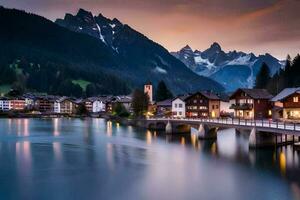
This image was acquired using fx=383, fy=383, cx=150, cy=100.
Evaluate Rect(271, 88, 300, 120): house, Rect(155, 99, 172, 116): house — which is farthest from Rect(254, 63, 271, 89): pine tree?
Rect(271, 88, 300, 120): house

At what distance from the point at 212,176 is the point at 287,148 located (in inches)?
852

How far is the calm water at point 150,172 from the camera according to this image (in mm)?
39156

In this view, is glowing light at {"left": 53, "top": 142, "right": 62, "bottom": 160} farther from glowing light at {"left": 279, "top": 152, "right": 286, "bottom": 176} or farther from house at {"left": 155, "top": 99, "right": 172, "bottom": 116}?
house at {"left": 155, "top": 99, "right": 172, "bottom": 116}

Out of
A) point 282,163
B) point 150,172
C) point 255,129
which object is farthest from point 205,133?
point 150,172

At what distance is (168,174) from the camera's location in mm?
48438

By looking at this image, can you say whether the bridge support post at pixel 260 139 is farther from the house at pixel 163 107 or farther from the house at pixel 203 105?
the house at pixel 163 107

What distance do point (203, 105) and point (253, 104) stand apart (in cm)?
2753

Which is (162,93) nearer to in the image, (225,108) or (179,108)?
(179,108)

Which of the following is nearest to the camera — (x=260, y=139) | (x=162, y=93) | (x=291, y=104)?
(x=260, y=139)

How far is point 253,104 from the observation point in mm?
91438

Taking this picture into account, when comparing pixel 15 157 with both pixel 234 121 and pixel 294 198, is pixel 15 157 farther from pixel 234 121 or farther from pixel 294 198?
pixel 294 198

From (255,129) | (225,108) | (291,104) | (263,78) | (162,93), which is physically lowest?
(255,129)

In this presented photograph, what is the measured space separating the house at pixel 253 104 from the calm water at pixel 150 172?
1912 cm

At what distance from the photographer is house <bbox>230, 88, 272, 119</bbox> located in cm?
9138
